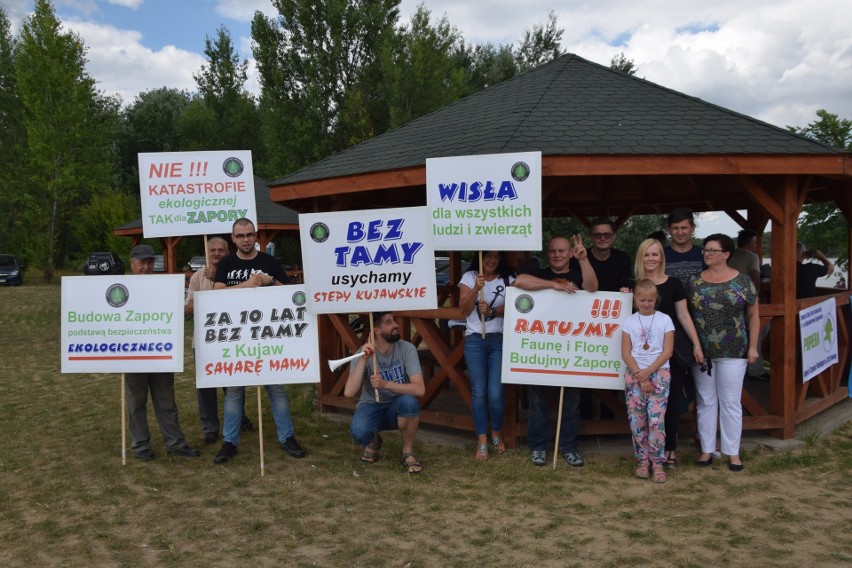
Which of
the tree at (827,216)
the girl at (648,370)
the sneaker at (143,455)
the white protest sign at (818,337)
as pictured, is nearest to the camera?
the girl at (648,370)

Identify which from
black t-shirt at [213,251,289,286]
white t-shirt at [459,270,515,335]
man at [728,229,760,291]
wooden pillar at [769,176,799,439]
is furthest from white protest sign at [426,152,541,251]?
man at [728,229,760,291]

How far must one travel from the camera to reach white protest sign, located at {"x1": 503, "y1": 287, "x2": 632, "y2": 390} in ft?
16.9

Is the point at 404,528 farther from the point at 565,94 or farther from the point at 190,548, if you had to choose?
the point at 565,94

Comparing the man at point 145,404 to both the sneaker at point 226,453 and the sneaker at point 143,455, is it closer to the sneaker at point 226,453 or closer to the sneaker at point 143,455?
the sneaker at point 143,455

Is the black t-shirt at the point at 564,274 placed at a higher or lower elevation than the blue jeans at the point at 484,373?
higher

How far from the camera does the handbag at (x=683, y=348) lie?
482 cm

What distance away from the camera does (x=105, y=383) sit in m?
9.26

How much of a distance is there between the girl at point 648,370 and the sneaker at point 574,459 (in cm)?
45

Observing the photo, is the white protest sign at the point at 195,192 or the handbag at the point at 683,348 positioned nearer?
the handbag at the point at 683,348

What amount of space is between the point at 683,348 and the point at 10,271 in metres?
34.3

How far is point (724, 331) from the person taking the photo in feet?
15.9

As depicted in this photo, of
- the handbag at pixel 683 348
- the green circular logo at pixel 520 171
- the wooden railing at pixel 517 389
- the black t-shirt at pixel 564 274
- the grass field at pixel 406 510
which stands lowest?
the grass field at pixel 406 510

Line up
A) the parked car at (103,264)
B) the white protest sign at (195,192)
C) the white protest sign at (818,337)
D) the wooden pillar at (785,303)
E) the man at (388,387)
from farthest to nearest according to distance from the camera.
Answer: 1. the parked car at (103,264)
2. the white protest sign at (195,192)
3. the white protest sign at (818,337)
4. the wooden pillar at (785,303)
5. the man at (388,387)

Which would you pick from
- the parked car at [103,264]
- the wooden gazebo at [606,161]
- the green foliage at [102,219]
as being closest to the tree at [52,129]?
the green foliage at [102,219]
